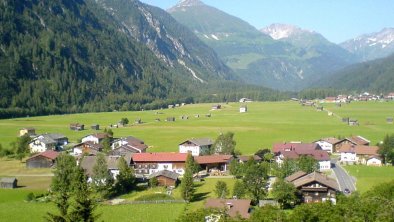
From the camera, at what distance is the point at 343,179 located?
5191cm

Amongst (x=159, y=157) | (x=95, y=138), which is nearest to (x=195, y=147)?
(x=159, y=157)

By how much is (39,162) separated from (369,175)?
127 feet

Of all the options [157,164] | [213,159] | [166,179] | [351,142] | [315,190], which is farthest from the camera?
[351,142]

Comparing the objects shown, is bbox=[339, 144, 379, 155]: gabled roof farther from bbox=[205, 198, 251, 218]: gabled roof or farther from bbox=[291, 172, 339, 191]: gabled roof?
bbox=[205, 198, 251, 218]: gabled roof

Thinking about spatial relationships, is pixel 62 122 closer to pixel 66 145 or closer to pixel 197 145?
pixel 66 145

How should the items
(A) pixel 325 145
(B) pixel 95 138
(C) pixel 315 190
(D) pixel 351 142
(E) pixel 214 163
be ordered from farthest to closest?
(B) pixel 95 138 < (A) pixel 325 145 < (D) pixel 351 142 < (E) pixel 214 163 < (C) pixel 315 190

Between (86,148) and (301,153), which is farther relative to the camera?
(86,148)

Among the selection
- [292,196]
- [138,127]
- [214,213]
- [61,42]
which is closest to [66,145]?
[138,127]

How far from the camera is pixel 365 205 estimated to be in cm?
2922

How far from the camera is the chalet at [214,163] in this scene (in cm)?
5828

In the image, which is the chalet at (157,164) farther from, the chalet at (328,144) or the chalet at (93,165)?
the chalet at (328,144)

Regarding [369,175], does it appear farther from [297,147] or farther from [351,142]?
[351,142]

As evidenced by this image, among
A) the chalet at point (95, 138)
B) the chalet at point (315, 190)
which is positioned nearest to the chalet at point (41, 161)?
the chalet at point (95, 138)

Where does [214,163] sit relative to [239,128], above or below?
below
